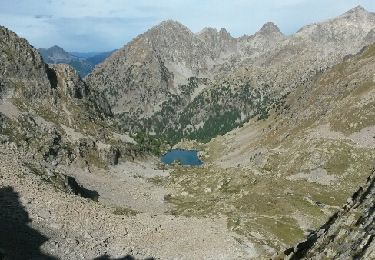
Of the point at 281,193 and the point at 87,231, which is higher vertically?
the point at 87,231

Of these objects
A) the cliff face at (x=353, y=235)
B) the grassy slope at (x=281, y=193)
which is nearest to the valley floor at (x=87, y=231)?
the grassy slope at (x=281, y=193)

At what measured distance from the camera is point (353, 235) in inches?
1242

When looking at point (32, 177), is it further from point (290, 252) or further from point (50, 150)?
point (290, 252)

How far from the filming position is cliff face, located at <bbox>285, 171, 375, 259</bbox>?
28.7 meters

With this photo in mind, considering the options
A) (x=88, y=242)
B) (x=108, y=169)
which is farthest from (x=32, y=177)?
(x=108, y=169)

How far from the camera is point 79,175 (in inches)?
6791

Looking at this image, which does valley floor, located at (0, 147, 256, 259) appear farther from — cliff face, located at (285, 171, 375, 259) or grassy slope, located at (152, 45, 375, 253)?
cliff face, located at (285, 171, 375, 259)

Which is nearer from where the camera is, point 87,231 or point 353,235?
point 353,235

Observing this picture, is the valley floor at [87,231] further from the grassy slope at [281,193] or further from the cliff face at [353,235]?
the cliff face at [353,235]

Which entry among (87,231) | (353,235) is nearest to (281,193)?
(87,231)

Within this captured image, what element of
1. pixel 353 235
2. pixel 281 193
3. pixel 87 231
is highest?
pixel 353 235

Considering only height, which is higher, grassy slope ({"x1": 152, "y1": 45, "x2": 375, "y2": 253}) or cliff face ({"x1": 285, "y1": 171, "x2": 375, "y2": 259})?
cliff face ({"x1": 285, "y1": 171, "x2": 375, "y2": 259})

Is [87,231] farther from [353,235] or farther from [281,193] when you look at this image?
[281,193]

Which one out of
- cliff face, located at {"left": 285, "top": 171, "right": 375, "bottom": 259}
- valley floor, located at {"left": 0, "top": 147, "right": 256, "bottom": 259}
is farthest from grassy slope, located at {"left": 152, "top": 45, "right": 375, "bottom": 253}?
cliff face, located at {"left": 285, "top": 171, "right": 375, "bottom": 259}
